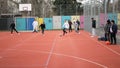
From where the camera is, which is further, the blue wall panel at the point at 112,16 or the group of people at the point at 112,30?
the blue wall panel at the point at 112,16

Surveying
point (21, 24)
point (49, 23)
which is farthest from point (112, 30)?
point (49, 23)

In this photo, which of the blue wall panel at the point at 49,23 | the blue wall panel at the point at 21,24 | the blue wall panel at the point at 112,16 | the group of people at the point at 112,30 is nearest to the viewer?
the group of people at the point at 112,30

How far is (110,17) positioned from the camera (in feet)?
94.3

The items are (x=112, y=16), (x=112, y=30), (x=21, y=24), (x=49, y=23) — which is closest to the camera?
(x=112, y=30)

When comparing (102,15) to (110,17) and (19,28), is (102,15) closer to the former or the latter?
(110,17)

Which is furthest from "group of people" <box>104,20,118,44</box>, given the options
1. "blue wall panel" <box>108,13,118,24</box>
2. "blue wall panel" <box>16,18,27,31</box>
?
"blue wall panel" <box>16,18,27,31</box>

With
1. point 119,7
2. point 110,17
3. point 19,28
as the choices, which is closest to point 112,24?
point 119,7

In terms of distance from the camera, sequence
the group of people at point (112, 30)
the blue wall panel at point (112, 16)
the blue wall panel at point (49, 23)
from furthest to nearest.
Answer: the blue wall panel at point (49, 23) → the blue wall panel at point (112, 16) → the group of people at point (112, 30)

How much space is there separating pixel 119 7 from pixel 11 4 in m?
54.6

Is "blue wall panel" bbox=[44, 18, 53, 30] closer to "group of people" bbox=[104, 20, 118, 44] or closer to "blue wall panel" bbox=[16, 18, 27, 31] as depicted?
"blue wall panel" bbox=[16, 18, 27, 31]

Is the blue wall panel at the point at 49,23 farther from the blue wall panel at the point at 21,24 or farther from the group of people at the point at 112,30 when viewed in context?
the group of people at the point at 112,30

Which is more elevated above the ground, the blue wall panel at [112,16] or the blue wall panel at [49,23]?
the blue wall panel at [112,16]

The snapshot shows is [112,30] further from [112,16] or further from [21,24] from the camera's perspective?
[21,24]

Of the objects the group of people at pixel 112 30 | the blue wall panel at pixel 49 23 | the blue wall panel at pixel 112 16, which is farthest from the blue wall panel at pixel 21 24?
the group of people at pixel 112 30
